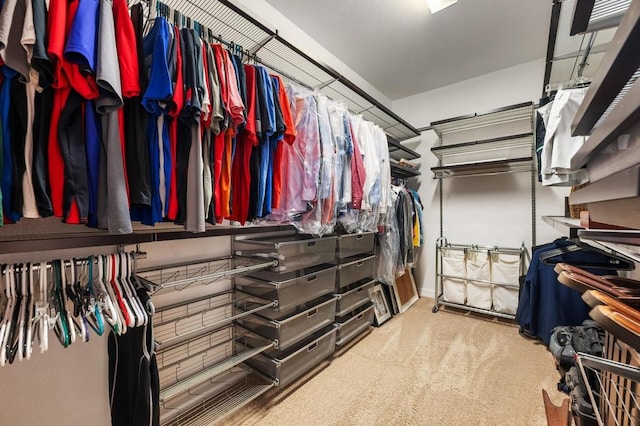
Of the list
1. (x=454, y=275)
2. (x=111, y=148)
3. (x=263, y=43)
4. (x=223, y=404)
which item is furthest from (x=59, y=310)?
(x=454, y=275)

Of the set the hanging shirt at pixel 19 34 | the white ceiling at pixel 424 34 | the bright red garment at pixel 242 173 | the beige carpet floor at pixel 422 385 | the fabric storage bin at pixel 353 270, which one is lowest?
the beige carpet floor at pixel 422 385

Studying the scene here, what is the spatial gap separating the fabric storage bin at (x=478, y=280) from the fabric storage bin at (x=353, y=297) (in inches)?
46.8

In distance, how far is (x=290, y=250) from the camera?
5.48 ft

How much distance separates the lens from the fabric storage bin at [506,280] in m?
2.59

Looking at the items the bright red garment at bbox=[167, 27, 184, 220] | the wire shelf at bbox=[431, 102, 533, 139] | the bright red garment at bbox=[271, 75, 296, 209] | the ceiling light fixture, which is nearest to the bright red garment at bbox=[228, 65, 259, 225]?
the bright red garment at bbox=[271, 75, 296, 209]

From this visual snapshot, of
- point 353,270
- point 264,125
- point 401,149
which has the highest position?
point 401,149

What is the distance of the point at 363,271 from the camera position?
2.31m

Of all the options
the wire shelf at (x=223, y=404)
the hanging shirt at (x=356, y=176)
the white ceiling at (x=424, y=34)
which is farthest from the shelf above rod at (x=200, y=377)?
the white ceiling at (x=424, y=34)

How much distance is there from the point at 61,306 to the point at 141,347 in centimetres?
31

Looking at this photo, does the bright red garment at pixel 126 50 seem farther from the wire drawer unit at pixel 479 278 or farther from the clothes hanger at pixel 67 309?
the wire drawer unit at pixel 479 278

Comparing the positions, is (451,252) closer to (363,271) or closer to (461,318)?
(461,318)

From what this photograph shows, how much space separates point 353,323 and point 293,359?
73 cm

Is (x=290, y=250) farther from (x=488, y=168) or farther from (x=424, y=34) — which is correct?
(x=488, y=168)

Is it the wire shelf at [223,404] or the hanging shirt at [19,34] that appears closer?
the hanging shirt at [19,34]
